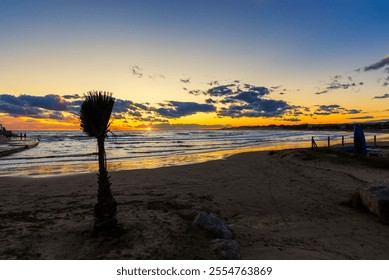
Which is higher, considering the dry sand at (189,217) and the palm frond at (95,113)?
the palm frond at (95,113)

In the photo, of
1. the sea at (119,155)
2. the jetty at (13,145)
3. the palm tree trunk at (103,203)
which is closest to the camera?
the palm tree trunk at (103,203)

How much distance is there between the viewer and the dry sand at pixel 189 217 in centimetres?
564

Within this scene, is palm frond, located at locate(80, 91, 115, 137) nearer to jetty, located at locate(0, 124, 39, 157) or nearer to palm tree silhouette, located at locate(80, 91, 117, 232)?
palm tree silhouette, located at locate(80, 91, 117, 232)

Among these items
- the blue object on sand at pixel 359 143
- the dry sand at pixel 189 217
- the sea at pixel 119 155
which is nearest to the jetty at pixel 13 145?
the sea at pixel 119 155

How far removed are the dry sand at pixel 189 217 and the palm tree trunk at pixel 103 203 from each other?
318mm

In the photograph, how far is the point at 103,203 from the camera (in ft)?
19.4

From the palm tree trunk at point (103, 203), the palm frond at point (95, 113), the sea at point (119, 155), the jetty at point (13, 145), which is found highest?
the palm frond at point (95, 113)

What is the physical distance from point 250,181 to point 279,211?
4420mm

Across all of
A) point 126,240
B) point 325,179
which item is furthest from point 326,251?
point 325,179

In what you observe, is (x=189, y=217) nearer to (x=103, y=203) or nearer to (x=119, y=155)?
(x=103, y=203)

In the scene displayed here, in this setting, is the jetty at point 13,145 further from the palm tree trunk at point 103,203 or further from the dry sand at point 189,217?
the palm tree trunk at point 103,203

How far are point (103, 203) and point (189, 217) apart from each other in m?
2.79

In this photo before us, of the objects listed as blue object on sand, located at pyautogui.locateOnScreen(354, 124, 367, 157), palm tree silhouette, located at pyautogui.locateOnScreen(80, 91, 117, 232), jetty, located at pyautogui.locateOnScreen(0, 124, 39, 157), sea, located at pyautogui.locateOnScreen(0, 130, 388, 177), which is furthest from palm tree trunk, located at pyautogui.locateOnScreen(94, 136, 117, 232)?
jetty, located at pyautogui.locateOnScreen(0, 124, 39, 157)
